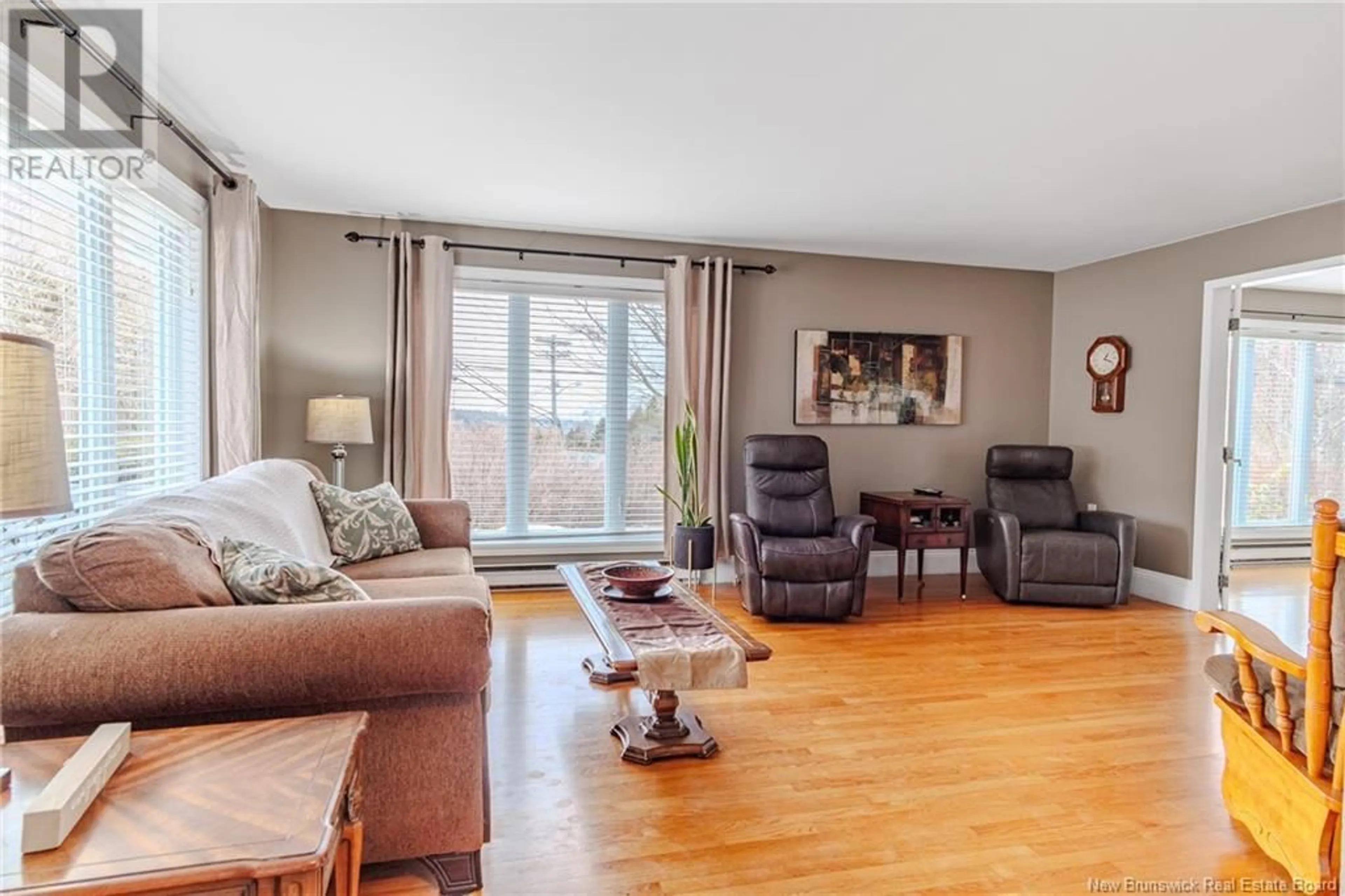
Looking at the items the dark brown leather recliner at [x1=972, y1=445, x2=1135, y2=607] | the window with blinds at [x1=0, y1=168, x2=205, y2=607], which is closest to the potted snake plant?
the dark brown leather recliner at [x1=972, y1=445, x2=1135, y2=607]

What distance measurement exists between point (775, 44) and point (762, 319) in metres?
2.87

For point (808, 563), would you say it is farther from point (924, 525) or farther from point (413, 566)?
point (413, 566)

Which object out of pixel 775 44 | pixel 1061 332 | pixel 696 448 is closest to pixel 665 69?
pixel 775 44

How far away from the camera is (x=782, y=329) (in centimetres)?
514

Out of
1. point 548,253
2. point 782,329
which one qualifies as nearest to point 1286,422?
point 782,329

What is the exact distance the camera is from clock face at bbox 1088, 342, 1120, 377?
5059 mm

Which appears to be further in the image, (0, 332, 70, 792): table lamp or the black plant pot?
the black plant pot

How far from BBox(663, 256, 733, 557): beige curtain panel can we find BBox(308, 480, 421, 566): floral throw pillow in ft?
6.44

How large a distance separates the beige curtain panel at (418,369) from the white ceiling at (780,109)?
0.34m

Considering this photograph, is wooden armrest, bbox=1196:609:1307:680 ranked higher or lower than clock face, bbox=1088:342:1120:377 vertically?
lower

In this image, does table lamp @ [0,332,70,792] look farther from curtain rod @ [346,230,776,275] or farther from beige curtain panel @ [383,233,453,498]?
curtain rod @ [346,230,776,275]

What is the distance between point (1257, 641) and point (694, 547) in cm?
260

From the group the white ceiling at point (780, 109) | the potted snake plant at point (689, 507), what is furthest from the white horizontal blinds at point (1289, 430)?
the potted snake plant at point (689, 507)

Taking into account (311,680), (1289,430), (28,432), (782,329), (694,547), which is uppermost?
(782,329)
